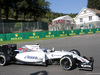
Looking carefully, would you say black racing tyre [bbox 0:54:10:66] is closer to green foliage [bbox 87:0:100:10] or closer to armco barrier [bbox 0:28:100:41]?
armco barrier [bbox 0:28:100:41]

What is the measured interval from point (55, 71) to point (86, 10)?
4470 centimetres

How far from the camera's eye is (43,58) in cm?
581

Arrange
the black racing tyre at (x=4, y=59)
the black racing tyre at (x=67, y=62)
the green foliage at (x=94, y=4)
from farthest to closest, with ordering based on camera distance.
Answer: the green foliage at (x=94, y=4)
the black racing tyre at (x=4, y=59)
the black racing tyre at (x=67, y=62)

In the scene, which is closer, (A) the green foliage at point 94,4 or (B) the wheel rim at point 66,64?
(B) the wheel rim at point 66,64

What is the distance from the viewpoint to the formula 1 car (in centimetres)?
539

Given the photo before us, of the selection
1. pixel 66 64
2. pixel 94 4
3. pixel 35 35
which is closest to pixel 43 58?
pixel 66 64

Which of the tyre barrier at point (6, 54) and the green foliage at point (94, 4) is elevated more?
the green foliage at point (94, 4)

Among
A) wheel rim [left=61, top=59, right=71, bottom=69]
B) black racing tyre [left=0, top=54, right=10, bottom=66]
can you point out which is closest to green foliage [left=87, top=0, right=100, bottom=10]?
wheel rim [left=61, top=59, right=71, bottom=69]

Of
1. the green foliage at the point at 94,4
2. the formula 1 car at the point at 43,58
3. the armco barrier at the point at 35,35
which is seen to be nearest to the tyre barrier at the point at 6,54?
the formula 1 car at the point at 43,58

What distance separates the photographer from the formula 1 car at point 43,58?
5.39 meters

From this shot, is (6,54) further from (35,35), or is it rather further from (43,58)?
(35,35)

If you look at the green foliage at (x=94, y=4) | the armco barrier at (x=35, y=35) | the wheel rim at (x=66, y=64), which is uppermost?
the green foliage at (x=94, y=4)

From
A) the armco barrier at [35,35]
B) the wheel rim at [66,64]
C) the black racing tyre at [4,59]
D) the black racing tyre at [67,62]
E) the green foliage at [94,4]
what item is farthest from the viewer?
the green foliage at [94,4]

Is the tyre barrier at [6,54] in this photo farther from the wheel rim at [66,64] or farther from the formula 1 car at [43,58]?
the wheel rim at [66,64]
